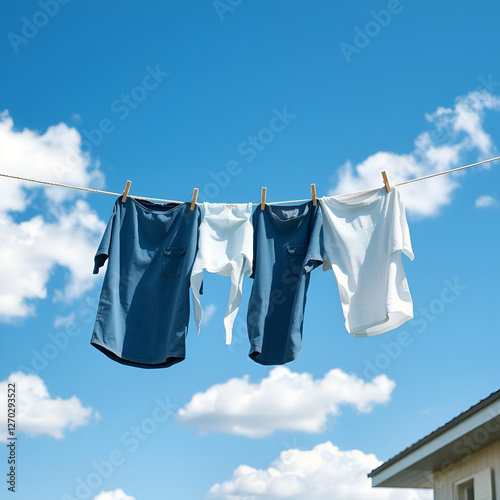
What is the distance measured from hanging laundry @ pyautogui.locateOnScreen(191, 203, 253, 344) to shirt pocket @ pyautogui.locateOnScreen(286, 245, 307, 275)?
328 mm

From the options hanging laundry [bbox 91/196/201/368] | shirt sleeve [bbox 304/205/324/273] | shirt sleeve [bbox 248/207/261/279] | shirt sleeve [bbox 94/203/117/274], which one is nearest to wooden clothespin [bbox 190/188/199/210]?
hanging laundry [bbox 91/196/201/368]

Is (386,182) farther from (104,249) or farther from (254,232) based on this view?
(104,249)

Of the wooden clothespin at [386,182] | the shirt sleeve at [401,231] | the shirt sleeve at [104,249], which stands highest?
the wooden clothespin at [386,182]

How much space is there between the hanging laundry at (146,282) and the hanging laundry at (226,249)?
3.1 inches

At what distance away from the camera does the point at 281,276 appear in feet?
18.7

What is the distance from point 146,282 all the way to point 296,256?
1258mm

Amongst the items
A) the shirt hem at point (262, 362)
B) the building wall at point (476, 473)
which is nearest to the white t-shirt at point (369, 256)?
the shirt hem at point (262, 362)

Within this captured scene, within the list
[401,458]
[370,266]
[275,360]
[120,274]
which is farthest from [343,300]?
[401,458]

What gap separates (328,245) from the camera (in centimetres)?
579

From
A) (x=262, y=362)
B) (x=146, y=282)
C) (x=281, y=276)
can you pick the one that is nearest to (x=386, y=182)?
(x=281, y=276)

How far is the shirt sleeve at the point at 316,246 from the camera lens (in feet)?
18.4

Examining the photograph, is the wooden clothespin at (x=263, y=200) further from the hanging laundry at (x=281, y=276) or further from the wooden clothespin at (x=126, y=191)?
the wooden clothespin at (x=126, y=191)

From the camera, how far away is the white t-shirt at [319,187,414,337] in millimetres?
5457

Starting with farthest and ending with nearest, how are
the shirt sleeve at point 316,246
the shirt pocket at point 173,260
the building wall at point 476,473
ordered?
the building wall at point 476,473
the shirt pocket at point 173,260
the shirt sleeve at point 316,246
